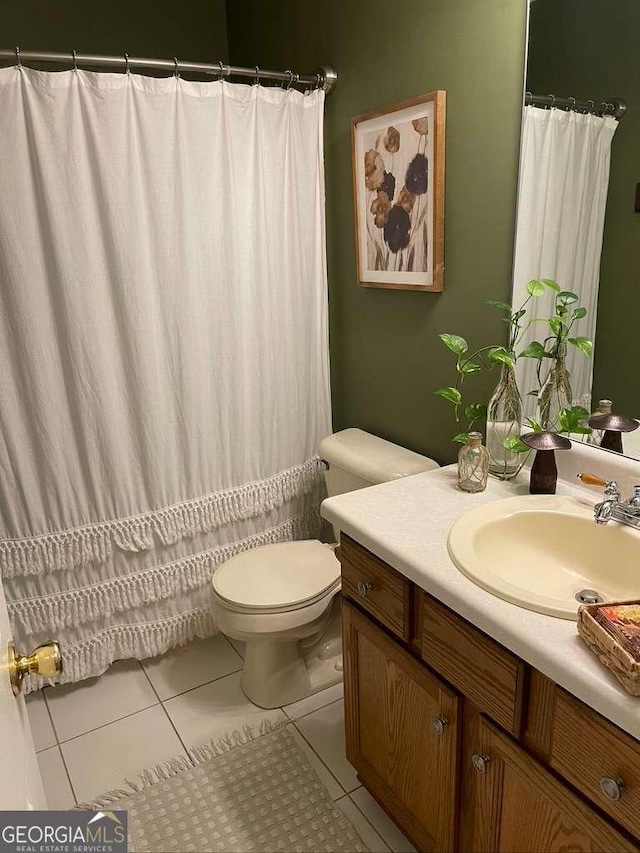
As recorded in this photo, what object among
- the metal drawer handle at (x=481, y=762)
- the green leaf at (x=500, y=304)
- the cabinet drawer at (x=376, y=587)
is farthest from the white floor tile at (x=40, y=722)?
the green leaf at (x=500, y=304)

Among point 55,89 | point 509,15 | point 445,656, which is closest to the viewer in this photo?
point 445,656

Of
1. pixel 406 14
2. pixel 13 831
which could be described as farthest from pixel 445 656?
pixel 406 14

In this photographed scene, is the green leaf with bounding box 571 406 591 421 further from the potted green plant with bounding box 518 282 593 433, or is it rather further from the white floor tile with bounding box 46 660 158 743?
the white floor tile with bounding box 46 660 158 743

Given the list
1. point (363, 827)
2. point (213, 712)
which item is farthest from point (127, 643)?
point (363, 827)

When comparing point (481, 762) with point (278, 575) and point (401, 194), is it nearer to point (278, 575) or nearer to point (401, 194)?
point (278, 575)

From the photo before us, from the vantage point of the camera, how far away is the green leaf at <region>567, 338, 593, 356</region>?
4.88 ft

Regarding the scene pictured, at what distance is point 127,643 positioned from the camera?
2.19m

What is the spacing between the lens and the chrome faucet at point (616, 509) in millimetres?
1254

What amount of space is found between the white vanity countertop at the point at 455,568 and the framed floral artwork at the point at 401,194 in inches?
25.3

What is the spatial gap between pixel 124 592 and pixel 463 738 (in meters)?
1.31

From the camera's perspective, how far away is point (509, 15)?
4.79 ft

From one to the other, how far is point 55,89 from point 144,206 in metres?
0.36

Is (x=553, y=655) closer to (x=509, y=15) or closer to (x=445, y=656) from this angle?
(x=445, y=656)

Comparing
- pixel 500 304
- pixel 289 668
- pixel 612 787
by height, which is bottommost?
pixel 289 668
